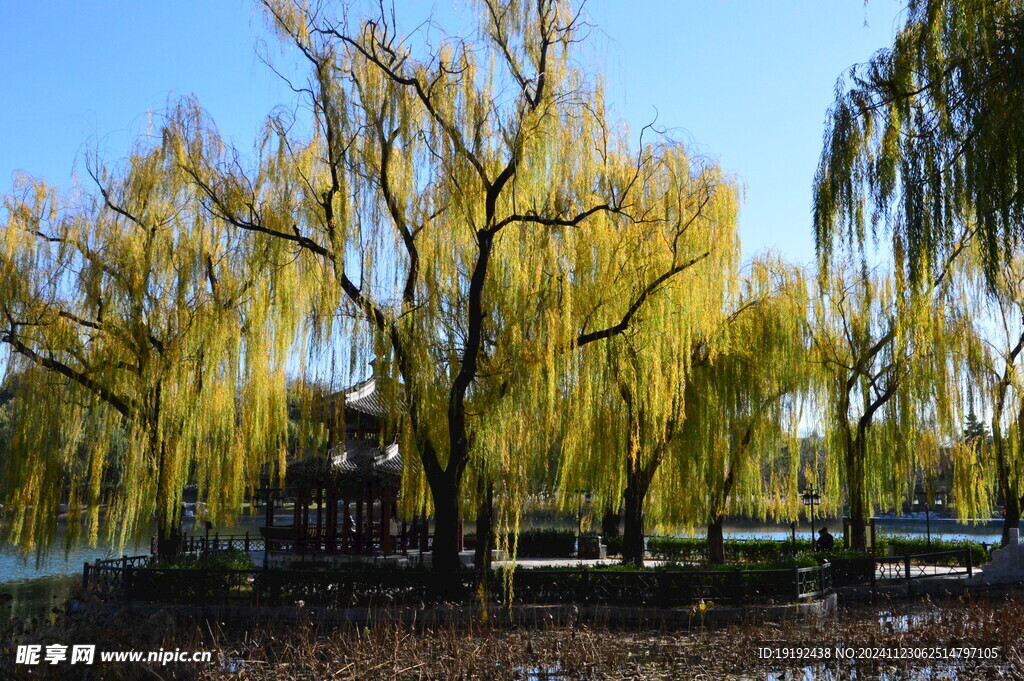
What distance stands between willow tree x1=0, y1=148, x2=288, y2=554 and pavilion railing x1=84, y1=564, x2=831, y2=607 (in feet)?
4.64

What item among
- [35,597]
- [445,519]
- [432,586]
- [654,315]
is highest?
[654,315]

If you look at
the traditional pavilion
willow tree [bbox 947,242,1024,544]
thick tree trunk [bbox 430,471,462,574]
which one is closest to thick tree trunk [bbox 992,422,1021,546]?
willow tree [bbox 947,242,1024,544]

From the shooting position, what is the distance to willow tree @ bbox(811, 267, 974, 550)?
17.0 metres

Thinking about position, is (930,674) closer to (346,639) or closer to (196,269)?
(346,639)

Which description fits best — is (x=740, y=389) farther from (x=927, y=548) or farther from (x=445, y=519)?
(x=927, y=548)

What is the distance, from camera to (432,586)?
12680 millimetres

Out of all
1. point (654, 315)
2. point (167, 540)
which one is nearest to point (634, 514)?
point (654, 315)

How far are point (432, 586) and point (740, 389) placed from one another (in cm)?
727

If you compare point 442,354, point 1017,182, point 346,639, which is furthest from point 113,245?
point 1017,182

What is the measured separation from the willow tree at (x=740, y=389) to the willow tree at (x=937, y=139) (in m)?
7.52

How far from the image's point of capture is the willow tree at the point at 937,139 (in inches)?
271

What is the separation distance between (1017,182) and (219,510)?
45.0ft

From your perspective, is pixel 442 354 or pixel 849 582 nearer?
pixel 442 354

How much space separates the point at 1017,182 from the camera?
689 centimetres
